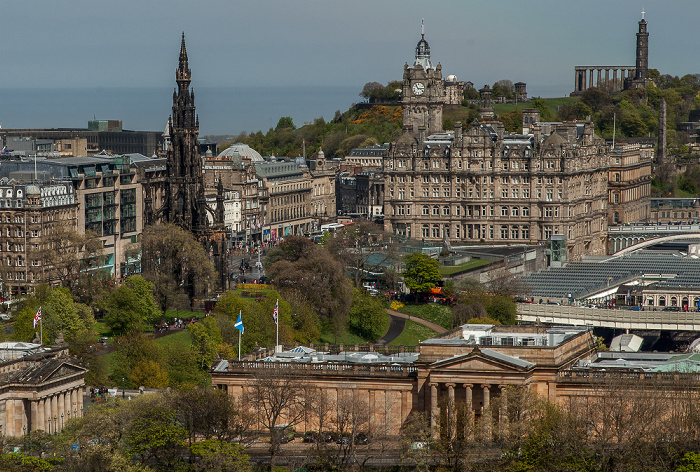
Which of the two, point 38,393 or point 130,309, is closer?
point 38,393

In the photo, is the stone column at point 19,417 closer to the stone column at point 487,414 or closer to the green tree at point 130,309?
Result: the stone column at point 487,414

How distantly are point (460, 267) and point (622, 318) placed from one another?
32.4 meters

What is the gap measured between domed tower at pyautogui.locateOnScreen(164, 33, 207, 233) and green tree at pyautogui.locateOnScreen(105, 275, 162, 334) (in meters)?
19.9

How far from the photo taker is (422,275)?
159 metres

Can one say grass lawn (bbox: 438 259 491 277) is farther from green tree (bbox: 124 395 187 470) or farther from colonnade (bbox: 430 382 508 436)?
green tree (bbox: 124 395 187 470)

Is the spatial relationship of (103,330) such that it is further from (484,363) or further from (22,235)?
(484,363)

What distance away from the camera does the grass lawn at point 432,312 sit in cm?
15150

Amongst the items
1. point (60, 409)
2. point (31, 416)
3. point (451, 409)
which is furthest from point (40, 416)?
point (451, 409)

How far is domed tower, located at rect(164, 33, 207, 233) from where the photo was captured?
5965 inches

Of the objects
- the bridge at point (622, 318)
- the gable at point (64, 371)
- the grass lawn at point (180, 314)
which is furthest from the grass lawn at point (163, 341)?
the bridge at point (622, 318)

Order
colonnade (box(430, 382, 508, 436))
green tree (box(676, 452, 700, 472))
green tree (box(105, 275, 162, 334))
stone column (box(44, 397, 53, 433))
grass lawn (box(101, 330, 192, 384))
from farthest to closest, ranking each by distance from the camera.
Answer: green tree (box(105, 275, 162, 334))
grass lawn (box(101, 330, 192, 384))
stone column (box(44, 397, 53, 433))
colonnade (box(430, 382, 508, 436))
green tree (box(676, 452, 700, 472))

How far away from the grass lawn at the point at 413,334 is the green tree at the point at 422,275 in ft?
28.8

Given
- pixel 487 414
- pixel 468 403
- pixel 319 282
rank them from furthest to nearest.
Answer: pixel 319 282 → pixel 468 403 → pixel 487 414

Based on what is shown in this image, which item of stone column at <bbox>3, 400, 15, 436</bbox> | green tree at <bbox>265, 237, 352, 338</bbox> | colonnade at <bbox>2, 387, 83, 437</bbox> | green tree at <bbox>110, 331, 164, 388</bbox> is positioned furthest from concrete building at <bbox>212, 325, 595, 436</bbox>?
green tree at <bbox>265, 237, 352, 338</bbox>
